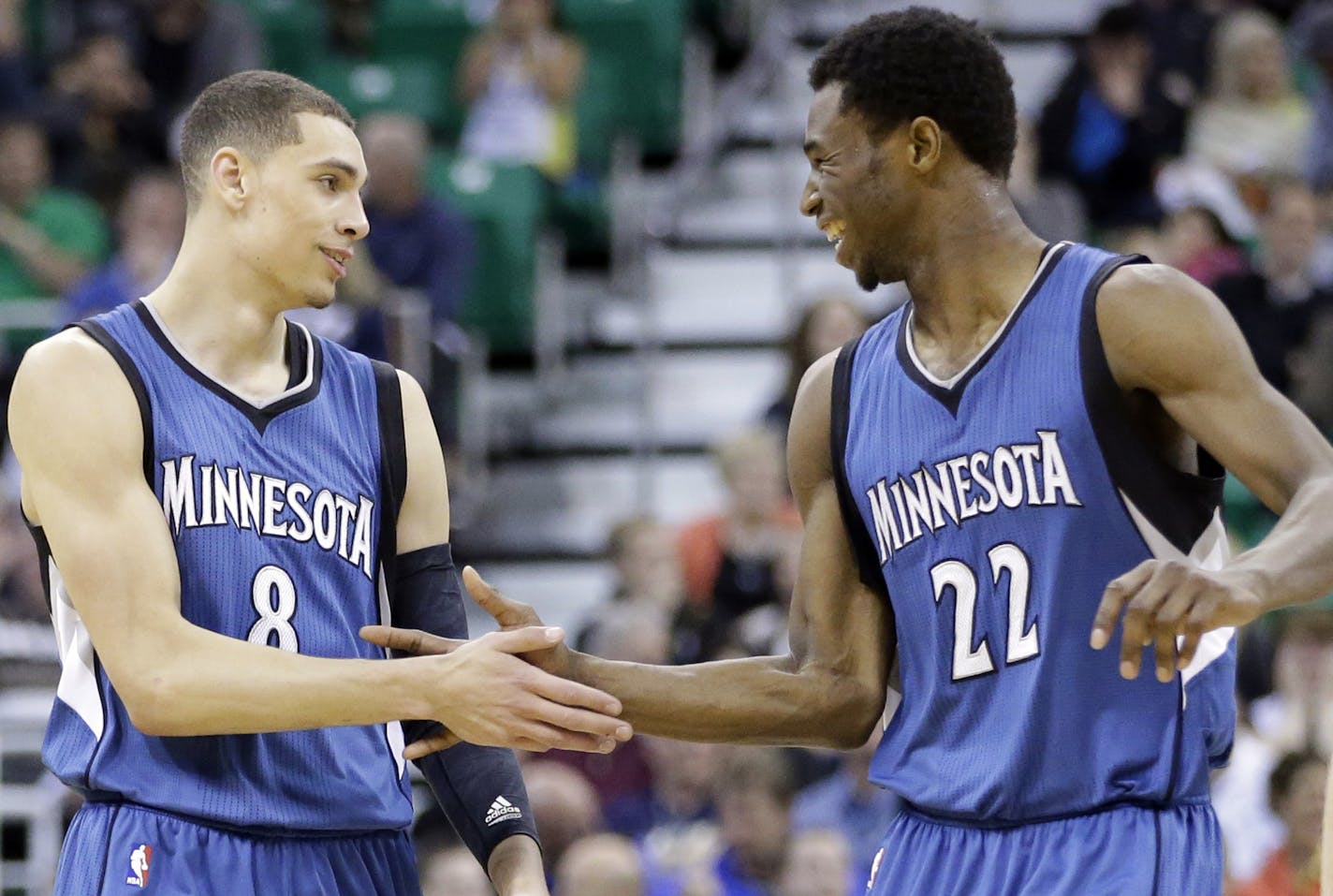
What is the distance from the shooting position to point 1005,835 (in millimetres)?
3932

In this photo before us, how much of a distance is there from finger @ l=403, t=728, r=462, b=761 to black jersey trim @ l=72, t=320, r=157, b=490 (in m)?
0.70

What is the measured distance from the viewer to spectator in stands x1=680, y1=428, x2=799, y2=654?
8.64m

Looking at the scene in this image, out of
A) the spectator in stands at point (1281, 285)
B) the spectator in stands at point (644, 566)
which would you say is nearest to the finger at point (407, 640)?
the spectator in stands at point (644, 566)

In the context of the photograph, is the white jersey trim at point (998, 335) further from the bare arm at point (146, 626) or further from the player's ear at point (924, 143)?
the bare arm at point (146, 626)

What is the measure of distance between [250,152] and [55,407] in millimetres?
648

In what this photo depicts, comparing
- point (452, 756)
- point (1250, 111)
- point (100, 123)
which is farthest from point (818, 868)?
point (100, 123)

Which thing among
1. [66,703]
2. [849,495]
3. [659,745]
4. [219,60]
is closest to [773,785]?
[659,745]

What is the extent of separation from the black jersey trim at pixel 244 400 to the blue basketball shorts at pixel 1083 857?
1474 millimetres

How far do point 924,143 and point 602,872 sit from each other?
3358mm

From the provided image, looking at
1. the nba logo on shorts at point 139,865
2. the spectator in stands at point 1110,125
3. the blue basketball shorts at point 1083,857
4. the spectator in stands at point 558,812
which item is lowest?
the blue basketball shorts at point 1083,857

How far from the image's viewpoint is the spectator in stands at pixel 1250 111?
1063 cm

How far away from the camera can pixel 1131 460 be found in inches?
154

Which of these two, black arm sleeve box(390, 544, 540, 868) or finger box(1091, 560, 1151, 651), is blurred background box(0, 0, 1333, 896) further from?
finger box(1091, 560, 1151, 651)

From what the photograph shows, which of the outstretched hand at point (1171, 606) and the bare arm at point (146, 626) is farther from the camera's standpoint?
the bare arm at point (146, 626)
